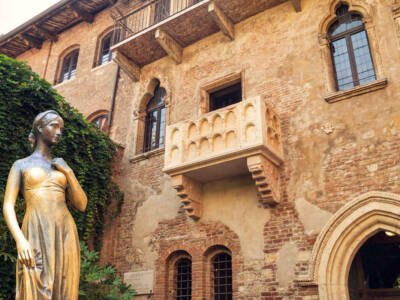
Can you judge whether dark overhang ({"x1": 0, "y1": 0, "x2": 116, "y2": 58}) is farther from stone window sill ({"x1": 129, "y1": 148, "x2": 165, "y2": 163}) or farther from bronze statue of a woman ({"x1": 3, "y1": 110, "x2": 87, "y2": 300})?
bronze statue of a woman ({"x1": 3, "y1": 110, "x2": 87, "y2": 300})

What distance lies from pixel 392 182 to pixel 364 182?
0.45 m

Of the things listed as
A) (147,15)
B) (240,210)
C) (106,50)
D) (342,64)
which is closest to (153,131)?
(147,15)

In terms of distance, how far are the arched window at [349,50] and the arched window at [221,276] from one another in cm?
430

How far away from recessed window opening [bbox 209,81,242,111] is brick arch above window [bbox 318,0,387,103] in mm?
2286

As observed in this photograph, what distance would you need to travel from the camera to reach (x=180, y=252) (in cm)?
924

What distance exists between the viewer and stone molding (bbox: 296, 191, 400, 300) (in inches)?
272

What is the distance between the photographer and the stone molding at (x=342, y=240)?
6.90 m

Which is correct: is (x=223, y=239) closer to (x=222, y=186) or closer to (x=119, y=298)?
(x=222, y=186)

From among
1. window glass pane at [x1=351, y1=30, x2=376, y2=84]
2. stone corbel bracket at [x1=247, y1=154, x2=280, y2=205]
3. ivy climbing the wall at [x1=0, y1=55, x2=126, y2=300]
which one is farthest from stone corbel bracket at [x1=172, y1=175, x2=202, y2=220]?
window glass pane at [x1=351, y1=30, x2=376, y2=84]

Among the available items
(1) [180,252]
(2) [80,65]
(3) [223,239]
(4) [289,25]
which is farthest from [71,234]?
(2) [80,65]

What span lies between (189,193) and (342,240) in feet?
10.6

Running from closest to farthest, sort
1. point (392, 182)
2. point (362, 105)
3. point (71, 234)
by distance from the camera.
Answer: point (71, 234) → point (392, 182) → point (362, 105)

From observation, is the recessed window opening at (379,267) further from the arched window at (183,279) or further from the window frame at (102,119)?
the window frame at (102,119)

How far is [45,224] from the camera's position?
10.9 feet
